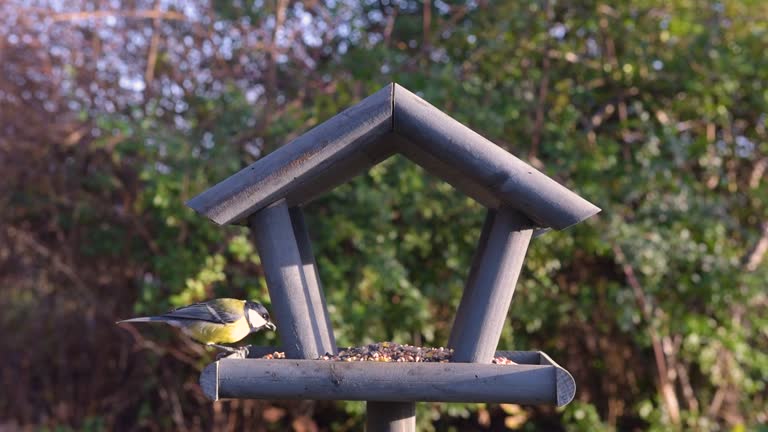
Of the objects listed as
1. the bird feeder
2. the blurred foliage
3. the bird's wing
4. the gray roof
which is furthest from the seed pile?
the blurred foliage

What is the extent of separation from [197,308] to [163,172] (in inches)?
95.8

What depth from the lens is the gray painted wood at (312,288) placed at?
301 centimetres

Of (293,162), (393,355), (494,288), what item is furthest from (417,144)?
(393,355)

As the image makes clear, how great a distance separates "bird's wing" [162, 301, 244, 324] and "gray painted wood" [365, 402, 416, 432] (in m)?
0.61

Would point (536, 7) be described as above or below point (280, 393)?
above

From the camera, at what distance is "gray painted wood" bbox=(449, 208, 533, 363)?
2.70 meters

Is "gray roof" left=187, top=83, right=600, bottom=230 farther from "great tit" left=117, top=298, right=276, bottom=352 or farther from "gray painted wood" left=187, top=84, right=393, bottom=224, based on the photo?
"great tit" left=117, top=298, right=276, bottom=352

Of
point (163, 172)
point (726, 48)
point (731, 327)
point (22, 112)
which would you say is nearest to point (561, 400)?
point (163, 172)

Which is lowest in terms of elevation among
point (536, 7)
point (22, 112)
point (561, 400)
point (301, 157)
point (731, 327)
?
point (561, 400)

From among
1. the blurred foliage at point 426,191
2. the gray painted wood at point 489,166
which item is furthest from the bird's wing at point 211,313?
the blurred foliage at point 426,191

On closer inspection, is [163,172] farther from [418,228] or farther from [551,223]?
[551,223]

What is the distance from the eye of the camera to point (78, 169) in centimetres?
599

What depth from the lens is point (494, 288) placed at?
273 centimetres

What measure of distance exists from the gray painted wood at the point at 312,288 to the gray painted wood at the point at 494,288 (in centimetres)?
55
